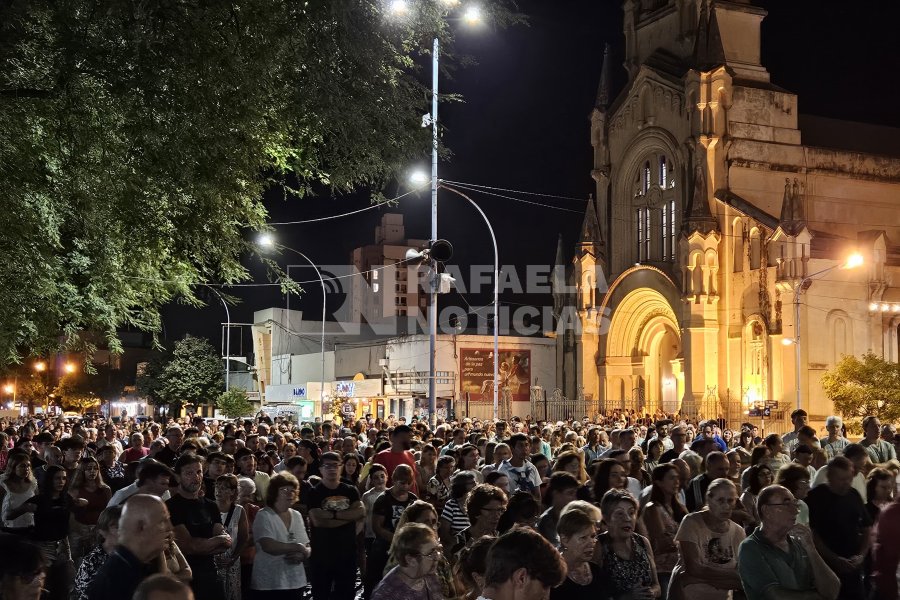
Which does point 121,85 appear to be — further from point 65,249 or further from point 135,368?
point 135,368

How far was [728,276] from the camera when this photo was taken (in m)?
48.2

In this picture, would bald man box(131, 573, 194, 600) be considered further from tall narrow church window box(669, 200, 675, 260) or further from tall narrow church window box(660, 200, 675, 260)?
tall narrow church window box(660, 200, 675, 260)

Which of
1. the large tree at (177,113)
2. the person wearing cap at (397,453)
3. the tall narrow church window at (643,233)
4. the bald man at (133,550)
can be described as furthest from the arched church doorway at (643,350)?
the bald man at (133,550)

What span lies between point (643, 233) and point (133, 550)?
50863 mm

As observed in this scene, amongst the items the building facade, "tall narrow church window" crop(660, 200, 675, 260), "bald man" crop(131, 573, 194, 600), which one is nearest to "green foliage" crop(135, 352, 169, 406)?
"tall narrow church window" crop(660, 200, 675, 260)

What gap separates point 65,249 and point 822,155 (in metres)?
45.5

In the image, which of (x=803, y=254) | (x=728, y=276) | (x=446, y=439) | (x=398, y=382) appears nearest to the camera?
(x=446, y=439)

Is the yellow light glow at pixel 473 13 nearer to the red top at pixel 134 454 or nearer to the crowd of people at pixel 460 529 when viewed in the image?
the crowd of people at pixel 460 529

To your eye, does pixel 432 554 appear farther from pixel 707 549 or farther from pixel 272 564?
pixel 272 564

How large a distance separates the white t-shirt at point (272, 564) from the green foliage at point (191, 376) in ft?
225

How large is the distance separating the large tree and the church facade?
3419cm

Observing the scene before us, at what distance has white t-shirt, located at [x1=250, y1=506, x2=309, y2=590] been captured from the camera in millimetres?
8656

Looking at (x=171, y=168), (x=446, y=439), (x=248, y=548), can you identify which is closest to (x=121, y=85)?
(x=171, y=168)

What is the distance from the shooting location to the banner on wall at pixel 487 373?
5962 centimetres
